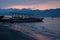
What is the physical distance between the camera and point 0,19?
63125mm

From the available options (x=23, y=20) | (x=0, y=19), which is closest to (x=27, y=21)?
(x=23, y=20)

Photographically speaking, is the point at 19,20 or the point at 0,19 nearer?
the point at 0,19

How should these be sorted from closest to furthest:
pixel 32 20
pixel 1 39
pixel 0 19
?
pixel 1 39
pixel 0 19
pixel 32 20

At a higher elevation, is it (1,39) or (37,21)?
(1,39)

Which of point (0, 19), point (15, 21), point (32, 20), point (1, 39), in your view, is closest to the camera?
point (1, 39)

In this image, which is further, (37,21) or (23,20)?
(37,21)

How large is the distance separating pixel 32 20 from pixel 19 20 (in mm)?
6903

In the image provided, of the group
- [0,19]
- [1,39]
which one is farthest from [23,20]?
[1,39]

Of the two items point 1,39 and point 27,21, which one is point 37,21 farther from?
point 1,39

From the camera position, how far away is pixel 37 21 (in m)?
79.8

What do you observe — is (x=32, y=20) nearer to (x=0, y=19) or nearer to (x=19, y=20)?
(x=19, y=20)

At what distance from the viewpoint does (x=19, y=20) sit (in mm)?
73125

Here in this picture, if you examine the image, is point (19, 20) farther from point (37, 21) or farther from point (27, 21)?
point (37, 21)

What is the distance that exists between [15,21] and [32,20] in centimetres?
915
